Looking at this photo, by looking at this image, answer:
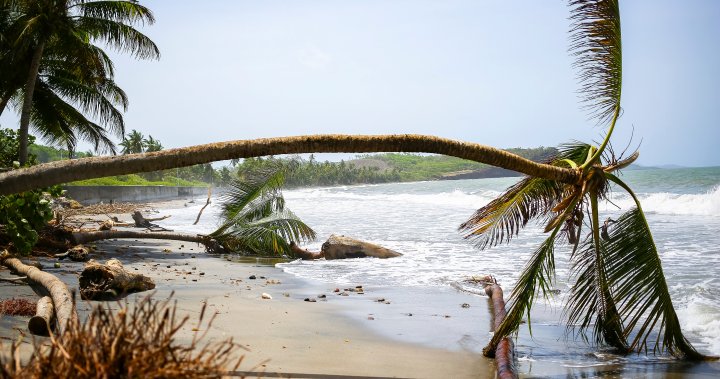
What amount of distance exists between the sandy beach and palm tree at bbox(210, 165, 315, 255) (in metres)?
2.35

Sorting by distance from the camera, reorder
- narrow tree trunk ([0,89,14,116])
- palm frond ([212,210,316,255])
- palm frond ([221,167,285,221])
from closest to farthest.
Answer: palm frond ([212,210,316,255]) < palm frond ([221,167,285,221]) < narrow tree trunk ([0,89,14,116])

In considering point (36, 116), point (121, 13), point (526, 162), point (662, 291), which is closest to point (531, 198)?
point (526, 162)

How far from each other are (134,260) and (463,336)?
838cm

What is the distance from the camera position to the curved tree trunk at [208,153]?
5867 millimetres

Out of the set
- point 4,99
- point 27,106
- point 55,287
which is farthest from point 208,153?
point 4,99

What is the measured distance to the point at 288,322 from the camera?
305 inches

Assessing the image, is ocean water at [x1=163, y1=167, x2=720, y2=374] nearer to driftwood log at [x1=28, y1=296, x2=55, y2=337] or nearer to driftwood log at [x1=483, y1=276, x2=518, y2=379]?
driftwood log at [x1=483, y1=276, x2=518, y2=379]

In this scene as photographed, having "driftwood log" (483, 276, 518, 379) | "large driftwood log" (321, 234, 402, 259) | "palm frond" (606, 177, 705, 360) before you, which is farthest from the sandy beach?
"large driftwood log" (321, 234, 402, 259)

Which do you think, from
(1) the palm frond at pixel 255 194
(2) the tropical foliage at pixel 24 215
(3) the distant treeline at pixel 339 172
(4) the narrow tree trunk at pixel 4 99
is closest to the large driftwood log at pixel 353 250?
(1) the palm frond at pixel 255 194

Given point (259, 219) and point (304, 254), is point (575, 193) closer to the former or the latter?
point (304, 254)

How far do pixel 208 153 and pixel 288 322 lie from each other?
8.91 ft

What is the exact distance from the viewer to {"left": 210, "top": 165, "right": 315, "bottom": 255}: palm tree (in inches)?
626

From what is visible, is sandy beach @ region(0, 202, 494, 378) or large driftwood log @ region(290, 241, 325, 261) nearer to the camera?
sandy beach @ region(0, 202, 494, 378)

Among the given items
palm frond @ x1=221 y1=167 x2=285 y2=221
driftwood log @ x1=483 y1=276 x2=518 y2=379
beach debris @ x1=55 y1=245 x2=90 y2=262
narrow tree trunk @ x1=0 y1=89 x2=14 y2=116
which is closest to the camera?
driftwood log @ x1=483 y1=276 x2=518 y2=379
